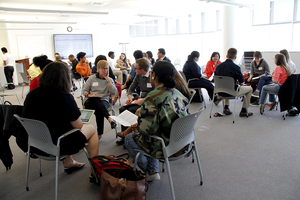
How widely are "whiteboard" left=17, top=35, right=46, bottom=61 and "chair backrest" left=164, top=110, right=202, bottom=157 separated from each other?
1185 centimetres

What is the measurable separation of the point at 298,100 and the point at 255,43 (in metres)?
6.40

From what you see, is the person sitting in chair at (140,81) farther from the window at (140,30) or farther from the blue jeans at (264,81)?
the window at (140,30)

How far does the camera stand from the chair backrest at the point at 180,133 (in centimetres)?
179

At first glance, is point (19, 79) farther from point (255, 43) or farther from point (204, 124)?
point (255, 43)

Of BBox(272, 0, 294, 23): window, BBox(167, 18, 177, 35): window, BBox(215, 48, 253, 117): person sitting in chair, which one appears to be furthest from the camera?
BBox(167, 18, 177, 35): window

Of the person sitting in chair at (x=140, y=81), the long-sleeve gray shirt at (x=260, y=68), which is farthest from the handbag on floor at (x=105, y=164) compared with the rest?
the long-sleeve gray shirt at (x=260, y=68)

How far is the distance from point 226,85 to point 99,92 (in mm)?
2184

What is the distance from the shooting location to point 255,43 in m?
9.46

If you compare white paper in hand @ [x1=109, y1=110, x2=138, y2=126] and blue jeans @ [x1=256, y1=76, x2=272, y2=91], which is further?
blue jeans @ [x1=256, y1=76, x2=272, y2=91]

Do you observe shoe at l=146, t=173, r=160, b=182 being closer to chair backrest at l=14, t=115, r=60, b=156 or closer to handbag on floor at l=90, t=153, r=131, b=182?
handbag on floor at l=90, t=153, r=131, b=182

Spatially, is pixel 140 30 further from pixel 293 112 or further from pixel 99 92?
pixel 99 92

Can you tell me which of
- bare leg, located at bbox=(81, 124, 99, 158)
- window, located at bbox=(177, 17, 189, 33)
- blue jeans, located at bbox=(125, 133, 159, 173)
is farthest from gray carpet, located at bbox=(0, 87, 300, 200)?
window, located at bbox=(177, 17, 189, 33)

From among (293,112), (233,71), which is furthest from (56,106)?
(293,112)

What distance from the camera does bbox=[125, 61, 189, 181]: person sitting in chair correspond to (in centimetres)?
181
